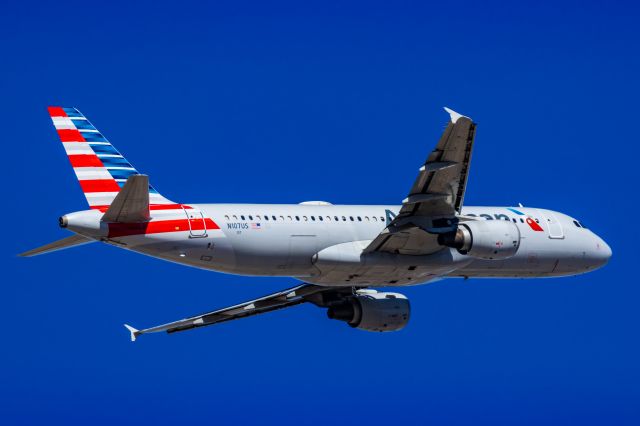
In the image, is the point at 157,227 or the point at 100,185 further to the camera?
the point at 100,185

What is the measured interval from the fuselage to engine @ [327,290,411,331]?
5.81 feet

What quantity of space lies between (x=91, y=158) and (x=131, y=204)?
2657 mm

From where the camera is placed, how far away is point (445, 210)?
3856 centimetres

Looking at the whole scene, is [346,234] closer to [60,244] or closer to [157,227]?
[157,227]

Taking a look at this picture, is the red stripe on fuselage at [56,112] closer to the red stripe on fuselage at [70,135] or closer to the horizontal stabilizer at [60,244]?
the red stripe on fuselage at [70,135]

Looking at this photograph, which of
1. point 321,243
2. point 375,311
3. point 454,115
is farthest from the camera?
point 375,311

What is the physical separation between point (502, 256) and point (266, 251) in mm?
7513

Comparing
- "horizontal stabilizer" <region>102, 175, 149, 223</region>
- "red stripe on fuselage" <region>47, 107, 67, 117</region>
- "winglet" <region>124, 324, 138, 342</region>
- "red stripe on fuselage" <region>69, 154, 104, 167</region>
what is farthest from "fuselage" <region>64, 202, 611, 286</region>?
"winglet" <region>124, 324, 138, 342</region>

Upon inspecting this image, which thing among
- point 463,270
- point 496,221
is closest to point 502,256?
point 496,221

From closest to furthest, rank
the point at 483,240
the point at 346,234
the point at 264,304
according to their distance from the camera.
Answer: the point at 483,240, the point at 346,234, the point at 264,304

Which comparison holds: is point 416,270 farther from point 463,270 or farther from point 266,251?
point 266,251

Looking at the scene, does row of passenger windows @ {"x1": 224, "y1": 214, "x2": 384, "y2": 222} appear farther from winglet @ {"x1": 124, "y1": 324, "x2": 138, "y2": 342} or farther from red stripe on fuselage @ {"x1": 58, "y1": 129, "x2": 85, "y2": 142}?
winglet @ {"x1": 124, "y1": 324, "x2": 138, "y2": 342}

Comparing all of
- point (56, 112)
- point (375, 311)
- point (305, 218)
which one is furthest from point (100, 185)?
point (375, 311)

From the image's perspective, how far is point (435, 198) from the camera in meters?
37.6
